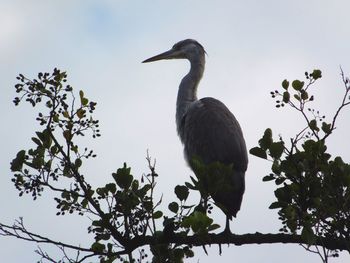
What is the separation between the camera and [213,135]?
6344 mm

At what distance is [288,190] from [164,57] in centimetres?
577

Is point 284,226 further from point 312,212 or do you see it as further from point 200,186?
point 200,186

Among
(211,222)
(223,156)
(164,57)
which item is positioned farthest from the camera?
(164,57)

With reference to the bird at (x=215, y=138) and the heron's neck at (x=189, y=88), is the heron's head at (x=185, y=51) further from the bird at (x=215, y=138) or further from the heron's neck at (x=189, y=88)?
the bird at (x=215, y=138)

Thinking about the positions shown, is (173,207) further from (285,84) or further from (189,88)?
(189,88)

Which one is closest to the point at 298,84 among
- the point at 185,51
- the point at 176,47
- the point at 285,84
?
the point at 285,84

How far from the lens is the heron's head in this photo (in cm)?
872

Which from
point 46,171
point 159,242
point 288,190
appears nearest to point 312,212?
point 288,190

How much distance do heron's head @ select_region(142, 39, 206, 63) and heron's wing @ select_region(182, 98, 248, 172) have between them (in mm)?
1743

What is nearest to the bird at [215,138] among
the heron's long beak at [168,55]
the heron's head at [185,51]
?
the heron's head at [185,51]

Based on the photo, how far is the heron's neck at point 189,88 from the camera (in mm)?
7673

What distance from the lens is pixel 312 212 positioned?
3715mm

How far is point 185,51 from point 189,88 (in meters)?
1.06

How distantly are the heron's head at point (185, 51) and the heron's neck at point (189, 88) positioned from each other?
0.09 meters
